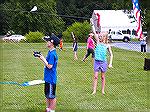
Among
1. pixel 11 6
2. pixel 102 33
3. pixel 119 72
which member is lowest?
pixel 119 72

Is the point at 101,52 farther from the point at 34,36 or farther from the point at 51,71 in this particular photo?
the point at 51,71

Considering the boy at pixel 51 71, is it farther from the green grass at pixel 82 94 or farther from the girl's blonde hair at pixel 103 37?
the girl's blonde hair at pixel 103 37

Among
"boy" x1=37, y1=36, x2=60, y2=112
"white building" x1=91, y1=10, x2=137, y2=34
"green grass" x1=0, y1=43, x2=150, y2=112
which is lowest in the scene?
"green grass" x1=0, y1=43, x2=150, y2=112

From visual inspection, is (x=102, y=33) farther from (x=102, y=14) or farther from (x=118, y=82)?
(x=118, y=82)

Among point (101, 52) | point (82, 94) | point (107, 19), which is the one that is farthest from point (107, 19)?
point (82, 94)

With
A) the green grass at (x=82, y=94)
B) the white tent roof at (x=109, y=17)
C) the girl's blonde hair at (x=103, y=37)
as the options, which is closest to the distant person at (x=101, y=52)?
the girl's blonde hair at (x=103, y=37)

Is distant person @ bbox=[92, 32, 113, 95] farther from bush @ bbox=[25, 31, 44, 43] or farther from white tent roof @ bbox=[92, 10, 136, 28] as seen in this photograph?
bush @ bbox=[25, 31, 44, 43]

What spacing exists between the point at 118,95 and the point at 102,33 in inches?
59.1

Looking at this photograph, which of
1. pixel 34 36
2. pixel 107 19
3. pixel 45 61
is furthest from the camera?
pixel 107 19

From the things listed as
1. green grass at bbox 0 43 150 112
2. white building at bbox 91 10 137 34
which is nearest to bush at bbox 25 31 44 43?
green grass at bbox 0 43 150 112

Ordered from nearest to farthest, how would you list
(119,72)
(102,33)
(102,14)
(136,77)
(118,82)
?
(102,33) < (102,14) < (118,82) < (136,77) < (119,72)

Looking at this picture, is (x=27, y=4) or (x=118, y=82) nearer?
(x=27, y=4)

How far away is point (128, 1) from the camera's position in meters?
10.4

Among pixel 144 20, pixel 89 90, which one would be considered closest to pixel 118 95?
pixel 89 90
